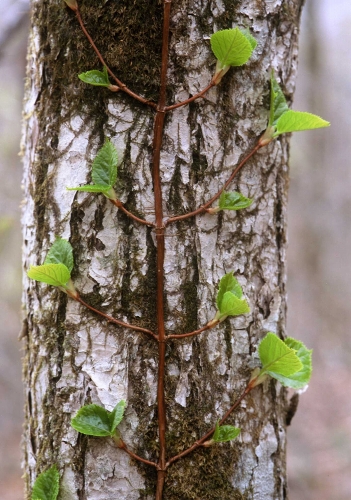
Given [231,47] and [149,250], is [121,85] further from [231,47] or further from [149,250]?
[149,250]

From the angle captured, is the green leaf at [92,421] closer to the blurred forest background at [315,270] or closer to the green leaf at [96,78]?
the green leaf at [96,78]

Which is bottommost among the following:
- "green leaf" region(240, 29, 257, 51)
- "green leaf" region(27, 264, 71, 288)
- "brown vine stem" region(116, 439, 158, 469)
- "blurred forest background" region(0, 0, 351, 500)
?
"brown vine stem" region(116, 439, 158, 469)

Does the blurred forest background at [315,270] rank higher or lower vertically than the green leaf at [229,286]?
higher

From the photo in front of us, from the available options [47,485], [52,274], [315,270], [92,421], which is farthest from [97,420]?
[315,270]

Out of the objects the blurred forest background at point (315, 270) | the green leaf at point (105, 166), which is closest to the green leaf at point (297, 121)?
the green leaf at point (105, 166)


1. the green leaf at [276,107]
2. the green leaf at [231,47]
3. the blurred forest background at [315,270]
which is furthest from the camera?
the blurred forest background at [315,270]

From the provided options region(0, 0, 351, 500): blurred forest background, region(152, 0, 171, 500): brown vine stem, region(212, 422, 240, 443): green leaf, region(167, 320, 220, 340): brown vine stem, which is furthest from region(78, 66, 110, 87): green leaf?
region(0, 0, 351, 500): blurred forest background

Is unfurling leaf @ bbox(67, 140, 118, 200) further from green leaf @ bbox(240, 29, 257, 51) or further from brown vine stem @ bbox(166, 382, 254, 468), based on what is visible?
brown vine stem @ bbox(166, 382, 254, 468)
